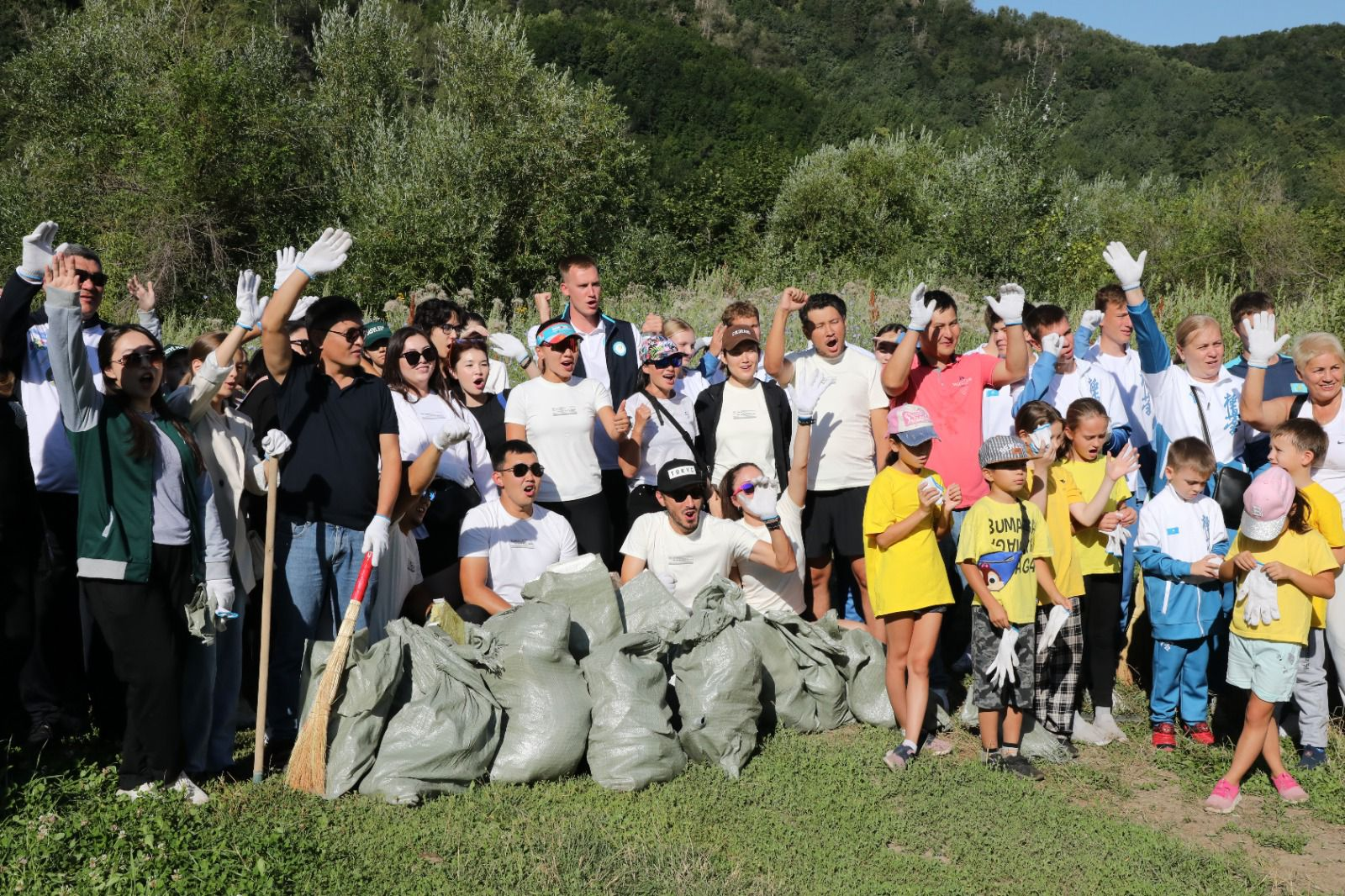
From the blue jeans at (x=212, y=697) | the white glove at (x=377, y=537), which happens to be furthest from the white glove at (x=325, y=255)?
the blue jeans at (x=212, y=697)

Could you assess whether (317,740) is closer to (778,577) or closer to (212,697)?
(212,697)

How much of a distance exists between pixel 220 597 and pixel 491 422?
7.18 ft

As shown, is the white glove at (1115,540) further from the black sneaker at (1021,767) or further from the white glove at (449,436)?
the white glove at (449,436)

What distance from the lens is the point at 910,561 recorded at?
536 centimetres

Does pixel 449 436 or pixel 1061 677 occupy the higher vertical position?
pixel 449 436

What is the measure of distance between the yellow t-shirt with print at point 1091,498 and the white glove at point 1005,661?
0.81 metres

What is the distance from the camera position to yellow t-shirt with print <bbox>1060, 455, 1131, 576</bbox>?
5.80 metres

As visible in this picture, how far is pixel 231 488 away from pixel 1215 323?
513cm

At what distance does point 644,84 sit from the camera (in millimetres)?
59562

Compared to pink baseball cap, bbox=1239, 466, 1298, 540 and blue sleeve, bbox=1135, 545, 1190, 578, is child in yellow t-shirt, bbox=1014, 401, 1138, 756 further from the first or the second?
pink baseball cap, bbox=1239, 466, 1298, 540

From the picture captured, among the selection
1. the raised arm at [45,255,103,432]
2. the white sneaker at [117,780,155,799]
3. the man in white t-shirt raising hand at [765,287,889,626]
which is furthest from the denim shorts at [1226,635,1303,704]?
the raised arm at [45,255,103,432]

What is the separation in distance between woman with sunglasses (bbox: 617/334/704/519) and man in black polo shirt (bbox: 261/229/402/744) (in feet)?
5.16

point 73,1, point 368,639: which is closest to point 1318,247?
point 368,639

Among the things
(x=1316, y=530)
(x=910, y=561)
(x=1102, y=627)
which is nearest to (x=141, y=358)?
(x=910, y=561)
